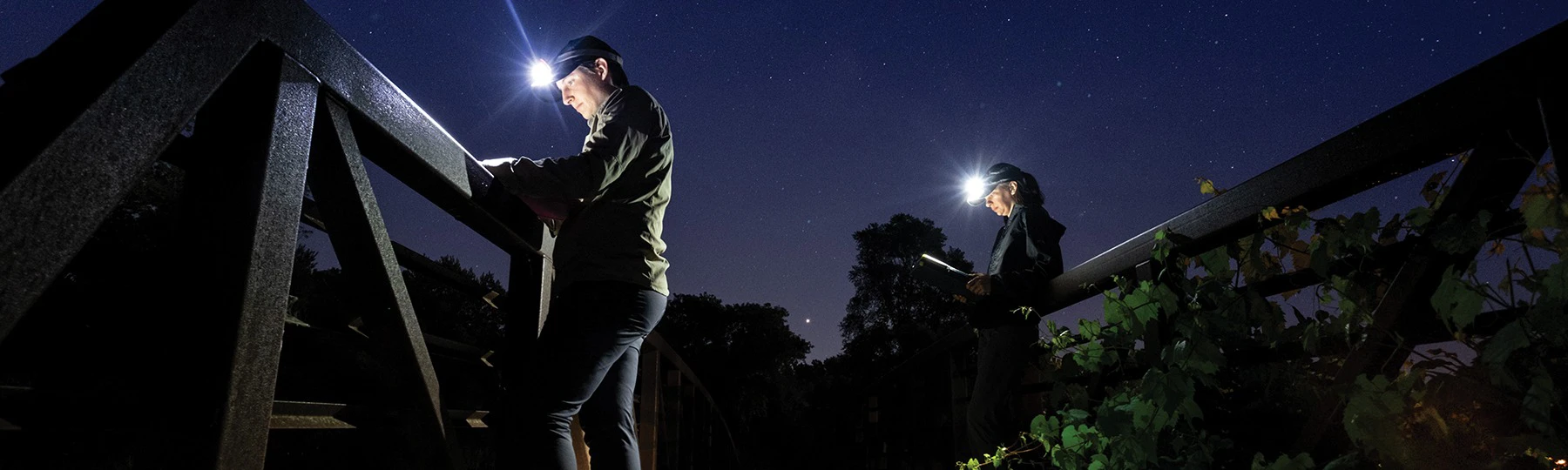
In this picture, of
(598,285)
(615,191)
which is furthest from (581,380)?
(615,191)

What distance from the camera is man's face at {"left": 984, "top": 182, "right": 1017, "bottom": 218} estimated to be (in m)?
3.82

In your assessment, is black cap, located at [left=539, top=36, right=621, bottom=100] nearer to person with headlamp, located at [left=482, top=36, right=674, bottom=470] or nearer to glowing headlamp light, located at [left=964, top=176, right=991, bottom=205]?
person with headlamp, located at [left=482, top=36, right=674, bottom=470]

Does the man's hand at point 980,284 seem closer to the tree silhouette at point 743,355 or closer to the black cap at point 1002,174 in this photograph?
the black cap at point 1002,174

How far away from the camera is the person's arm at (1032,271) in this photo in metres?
2.82

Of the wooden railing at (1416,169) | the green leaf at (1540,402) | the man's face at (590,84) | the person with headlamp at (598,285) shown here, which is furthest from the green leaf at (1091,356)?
the man's face at (590,84)

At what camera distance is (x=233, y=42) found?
0.89 m

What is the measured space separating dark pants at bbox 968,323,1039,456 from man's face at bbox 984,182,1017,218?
87 cm

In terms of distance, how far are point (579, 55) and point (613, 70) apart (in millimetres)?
97

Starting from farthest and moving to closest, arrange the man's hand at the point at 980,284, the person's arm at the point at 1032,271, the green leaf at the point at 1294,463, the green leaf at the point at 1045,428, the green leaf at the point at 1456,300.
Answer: the man's hand at the point at 980,284 < the person's arm at the point at 1032,271 < the green leaf at the point at 1045,428 < the green leaf at the point at 1294,463 < the green leaf at the point at 1456,300

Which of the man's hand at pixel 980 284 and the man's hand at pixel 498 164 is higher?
the man's hand at pixel 498 164

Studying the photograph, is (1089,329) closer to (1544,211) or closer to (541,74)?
(1544,211)

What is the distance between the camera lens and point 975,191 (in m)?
4.12

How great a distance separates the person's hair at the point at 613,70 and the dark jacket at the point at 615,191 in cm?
13

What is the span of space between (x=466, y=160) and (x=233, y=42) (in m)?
0.81
